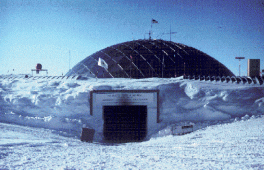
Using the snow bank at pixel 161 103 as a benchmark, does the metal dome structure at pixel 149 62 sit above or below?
above

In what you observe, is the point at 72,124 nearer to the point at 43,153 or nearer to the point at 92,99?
the point at 92,99

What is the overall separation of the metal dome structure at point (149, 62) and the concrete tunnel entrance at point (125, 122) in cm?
521

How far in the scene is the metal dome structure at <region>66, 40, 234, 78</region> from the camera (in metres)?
17.2

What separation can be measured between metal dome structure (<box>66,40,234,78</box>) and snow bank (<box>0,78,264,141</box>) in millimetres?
3793

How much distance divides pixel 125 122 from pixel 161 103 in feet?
7.49

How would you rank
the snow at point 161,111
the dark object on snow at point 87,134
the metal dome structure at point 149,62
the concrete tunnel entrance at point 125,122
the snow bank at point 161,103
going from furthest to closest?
the metal dome structure at point 149,62 < the concrete tunnel entrance at point 125,122 < the snow bank at point 161,103 < the dark object on snow at point 87,134 < the snow at point 161,111

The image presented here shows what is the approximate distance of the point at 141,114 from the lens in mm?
11867

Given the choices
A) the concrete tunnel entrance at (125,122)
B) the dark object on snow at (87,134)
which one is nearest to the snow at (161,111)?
the dark object on snow at (87,134)

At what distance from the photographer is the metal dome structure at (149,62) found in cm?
1719

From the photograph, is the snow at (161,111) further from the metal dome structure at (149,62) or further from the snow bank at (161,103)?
the metal dome structure at (149,62)

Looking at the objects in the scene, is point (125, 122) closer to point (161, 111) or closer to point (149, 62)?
point (161, 111)

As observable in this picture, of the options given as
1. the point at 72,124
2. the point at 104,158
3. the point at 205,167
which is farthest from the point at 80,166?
the point at 72,124

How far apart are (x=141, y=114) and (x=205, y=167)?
7.96 metres

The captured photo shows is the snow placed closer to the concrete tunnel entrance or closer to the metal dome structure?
the concrete tunnel entrance
